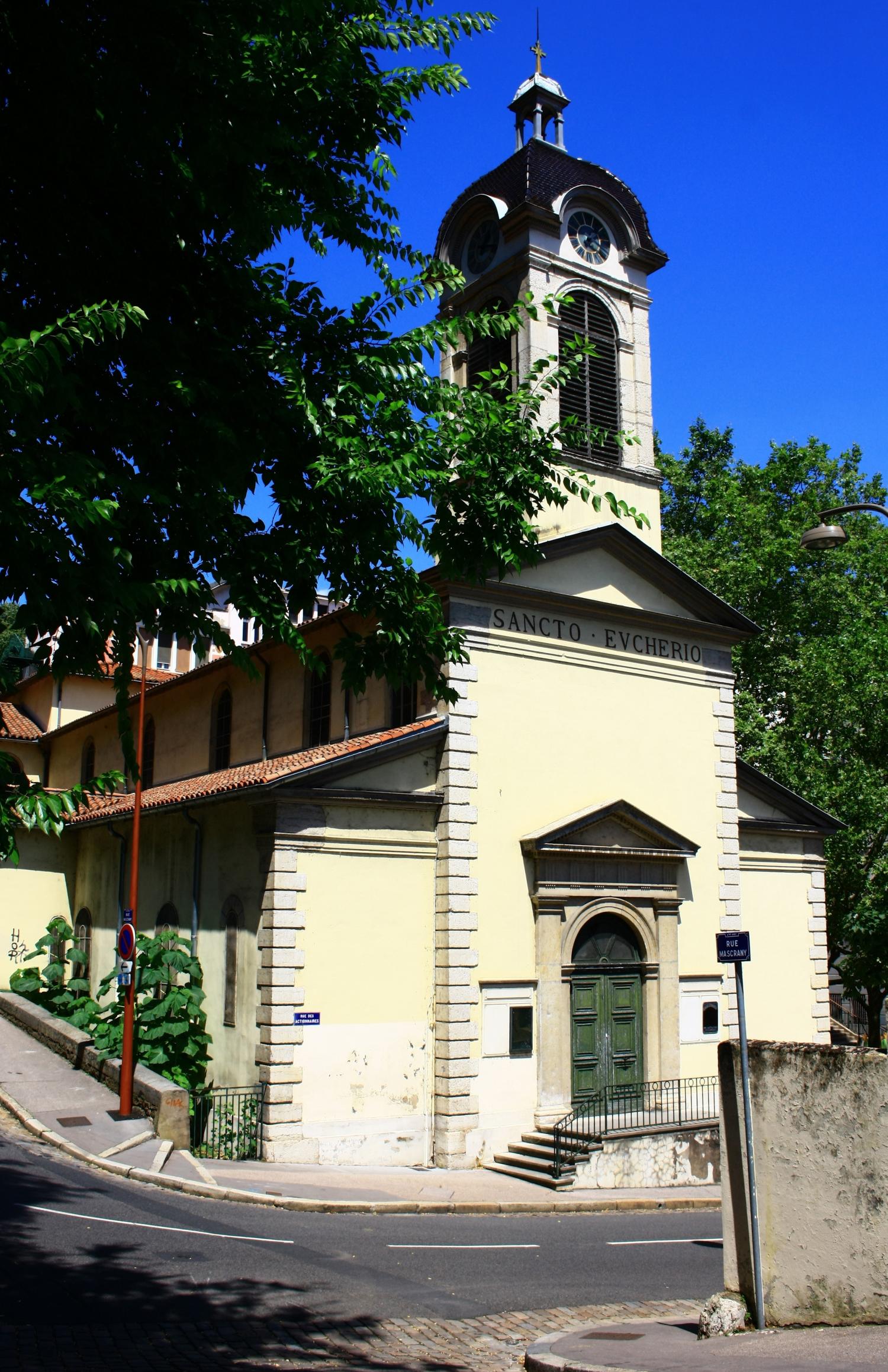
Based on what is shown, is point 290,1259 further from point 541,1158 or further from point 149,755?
point 149,755

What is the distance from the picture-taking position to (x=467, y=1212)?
15062 mm

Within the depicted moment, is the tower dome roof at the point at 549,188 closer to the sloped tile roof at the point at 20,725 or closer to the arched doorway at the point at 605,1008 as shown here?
the arched doorway at the point at 605,1008

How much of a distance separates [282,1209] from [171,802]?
8217mm

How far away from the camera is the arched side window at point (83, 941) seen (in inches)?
1059

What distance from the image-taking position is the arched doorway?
19391 millimetres

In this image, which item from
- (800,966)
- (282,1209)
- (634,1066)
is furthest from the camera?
(800,966)

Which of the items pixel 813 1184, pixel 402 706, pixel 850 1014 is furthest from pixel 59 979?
pixel 850 1014

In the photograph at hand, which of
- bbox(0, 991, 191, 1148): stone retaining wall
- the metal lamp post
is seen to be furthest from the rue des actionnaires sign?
bbox(0, 991, 191, 1148): stone retaining wall

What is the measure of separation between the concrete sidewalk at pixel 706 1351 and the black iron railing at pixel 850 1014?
119 ft

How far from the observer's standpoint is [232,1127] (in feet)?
56.0

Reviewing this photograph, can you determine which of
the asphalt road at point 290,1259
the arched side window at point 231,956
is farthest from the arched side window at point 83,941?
the asphalt road at point 290,1259

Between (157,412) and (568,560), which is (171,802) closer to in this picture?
(568,560)

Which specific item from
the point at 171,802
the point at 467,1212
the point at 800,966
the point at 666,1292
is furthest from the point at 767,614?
the point at 666,1292

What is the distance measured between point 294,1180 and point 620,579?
12144 millimetres
